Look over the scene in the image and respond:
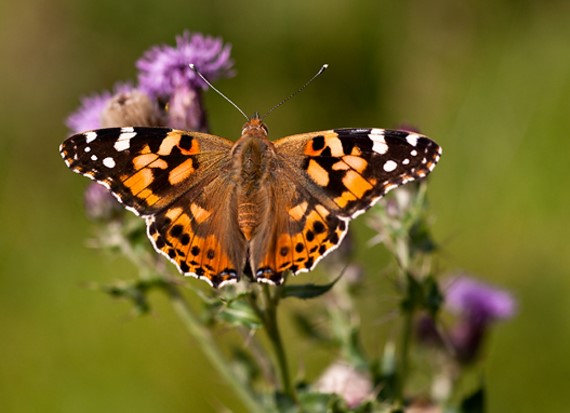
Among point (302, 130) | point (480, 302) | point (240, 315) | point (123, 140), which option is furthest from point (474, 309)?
point (302, 130)

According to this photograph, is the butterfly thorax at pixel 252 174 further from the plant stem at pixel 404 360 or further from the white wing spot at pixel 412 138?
the plant stem at pixel 404 360

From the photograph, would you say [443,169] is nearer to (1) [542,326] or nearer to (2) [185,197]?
(1) [542,326]

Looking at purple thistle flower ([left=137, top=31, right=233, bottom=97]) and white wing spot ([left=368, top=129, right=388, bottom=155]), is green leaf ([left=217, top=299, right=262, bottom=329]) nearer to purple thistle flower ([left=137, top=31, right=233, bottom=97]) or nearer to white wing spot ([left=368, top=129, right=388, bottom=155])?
white wing spot ([left=368, top=129, right=388, bottom=155])

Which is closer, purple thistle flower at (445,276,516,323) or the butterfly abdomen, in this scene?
the butterfly abdomen

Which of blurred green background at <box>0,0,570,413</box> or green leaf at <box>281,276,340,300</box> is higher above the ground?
blurred green background at <box>0,0,570,413</box>

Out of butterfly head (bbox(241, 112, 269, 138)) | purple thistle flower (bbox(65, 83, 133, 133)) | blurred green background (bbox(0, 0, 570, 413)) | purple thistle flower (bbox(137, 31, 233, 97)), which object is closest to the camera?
butterfly head (bbox(241, 112, 269, 138))

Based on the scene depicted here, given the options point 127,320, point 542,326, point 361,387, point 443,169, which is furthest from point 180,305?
point 443,169

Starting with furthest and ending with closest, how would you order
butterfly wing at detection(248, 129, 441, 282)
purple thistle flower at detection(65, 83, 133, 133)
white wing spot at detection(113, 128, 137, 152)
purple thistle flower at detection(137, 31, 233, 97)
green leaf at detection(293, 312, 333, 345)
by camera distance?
purple thistle flower at detection(65, 83, 133, 133)
purple thistle flower at detection(137, 31, 233, 97)
green leaf at detection(293, 312, 333, 345)
white wing spot at detection(113, 128, 137, 152)
butterfly wing at detection(248, 129, 441, 282)

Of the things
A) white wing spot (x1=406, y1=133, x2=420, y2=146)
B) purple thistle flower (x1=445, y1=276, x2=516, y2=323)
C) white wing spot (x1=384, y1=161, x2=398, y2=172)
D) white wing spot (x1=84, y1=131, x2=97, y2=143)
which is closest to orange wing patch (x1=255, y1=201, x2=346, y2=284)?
white wing spot (x1=384, y1=161, x2=398, y2=172)

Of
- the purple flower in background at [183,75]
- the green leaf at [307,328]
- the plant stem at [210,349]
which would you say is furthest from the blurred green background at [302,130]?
the purple flower in background at [183,75]
